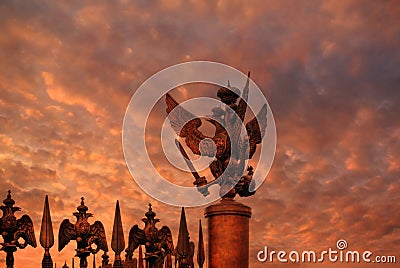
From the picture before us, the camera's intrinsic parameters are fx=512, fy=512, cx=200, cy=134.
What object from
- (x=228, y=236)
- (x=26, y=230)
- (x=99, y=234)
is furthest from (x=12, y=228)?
(x=228, y=236)

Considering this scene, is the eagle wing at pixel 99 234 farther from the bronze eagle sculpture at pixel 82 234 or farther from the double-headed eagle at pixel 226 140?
the double-headed eagle at pixel 226 140

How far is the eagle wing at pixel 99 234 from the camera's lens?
504 inches

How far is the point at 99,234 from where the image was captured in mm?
12898

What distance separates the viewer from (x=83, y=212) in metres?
12.7

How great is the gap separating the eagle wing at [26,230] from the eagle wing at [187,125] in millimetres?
4213

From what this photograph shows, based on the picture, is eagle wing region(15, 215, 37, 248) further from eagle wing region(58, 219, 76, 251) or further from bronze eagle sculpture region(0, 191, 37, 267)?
eagle wing region(58, 219, 76, 251)

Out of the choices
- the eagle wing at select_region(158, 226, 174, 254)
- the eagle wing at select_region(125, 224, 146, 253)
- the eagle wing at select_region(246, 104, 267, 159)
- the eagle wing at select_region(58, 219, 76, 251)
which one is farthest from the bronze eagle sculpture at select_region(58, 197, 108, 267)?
the eagle wing at select_region(246, 104, 267, 159)

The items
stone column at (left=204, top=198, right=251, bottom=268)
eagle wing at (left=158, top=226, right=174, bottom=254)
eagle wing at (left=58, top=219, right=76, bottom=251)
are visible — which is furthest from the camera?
eagle wing at (left=158, top=226, right=174, bottom=254)

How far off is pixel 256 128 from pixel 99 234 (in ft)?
15.6

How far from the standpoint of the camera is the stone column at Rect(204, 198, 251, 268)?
36.7ft

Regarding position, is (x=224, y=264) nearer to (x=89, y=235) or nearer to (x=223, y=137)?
(x=223, y=137)

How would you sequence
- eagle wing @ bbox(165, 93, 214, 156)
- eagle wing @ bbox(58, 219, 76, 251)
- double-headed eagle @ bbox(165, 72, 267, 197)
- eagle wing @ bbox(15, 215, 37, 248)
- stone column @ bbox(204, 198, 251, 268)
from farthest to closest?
eagle wing @ bbox(58, 219, 76, 251), eagle wing @ bbox(15, 215, 37, 248), eagle wing @ bbox(165, 93, 214, 156), double-headed eagle @ bbox(165, 72, 267, 197), stone column @ bbox(204, 198, 251, 268)

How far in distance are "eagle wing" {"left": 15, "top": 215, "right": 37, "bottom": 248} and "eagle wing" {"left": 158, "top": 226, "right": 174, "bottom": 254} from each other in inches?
127

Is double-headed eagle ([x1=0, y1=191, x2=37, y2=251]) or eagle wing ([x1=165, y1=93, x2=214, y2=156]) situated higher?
eagle wing ([x1=165, y1=93, x2=214, y2=156])
